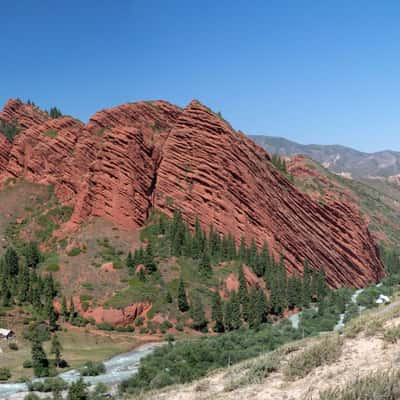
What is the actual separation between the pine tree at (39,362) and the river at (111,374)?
1.17 m

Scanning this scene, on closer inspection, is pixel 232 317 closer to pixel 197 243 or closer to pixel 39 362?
pixel 197 243

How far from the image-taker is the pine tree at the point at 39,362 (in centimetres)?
3055

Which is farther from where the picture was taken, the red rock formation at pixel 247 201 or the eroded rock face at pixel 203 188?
the red rock formation at pixel 247 201

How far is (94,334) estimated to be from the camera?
42656 millimetres

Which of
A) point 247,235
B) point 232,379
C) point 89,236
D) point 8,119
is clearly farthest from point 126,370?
point 8,119

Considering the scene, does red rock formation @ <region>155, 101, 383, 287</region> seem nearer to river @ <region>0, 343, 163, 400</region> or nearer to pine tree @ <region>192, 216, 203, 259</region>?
pine tree @ <region>192, 216, 203, 259</region>

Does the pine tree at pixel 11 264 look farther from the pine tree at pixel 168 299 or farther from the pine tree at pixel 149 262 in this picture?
the pine tree at pixel 168 299

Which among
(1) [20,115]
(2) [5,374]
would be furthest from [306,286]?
(1) [20,115]

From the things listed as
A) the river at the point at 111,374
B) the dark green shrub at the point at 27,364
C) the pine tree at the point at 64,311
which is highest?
the pine tree at the point at 64,311

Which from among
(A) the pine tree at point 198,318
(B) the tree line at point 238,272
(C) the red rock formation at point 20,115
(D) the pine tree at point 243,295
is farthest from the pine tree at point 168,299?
(C) the red rock formation at point 20,115

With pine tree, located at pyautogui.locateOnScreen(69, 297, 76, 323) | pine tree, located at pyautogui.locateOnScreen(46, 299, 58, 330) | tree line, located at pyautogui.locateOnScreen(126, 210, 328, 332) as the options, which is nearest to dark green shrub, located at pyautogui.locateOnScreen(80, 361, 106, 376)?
pine tree, located at pyautogui.locateOnScreen(46, 299, 58, 330)

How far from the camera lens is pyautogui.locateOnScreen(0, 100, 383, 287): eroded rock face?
60.4 m

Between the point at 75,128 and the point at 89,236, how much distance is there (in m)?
28.3

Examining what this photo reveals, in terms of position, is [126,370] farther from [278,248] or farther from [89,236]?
[278,248]
